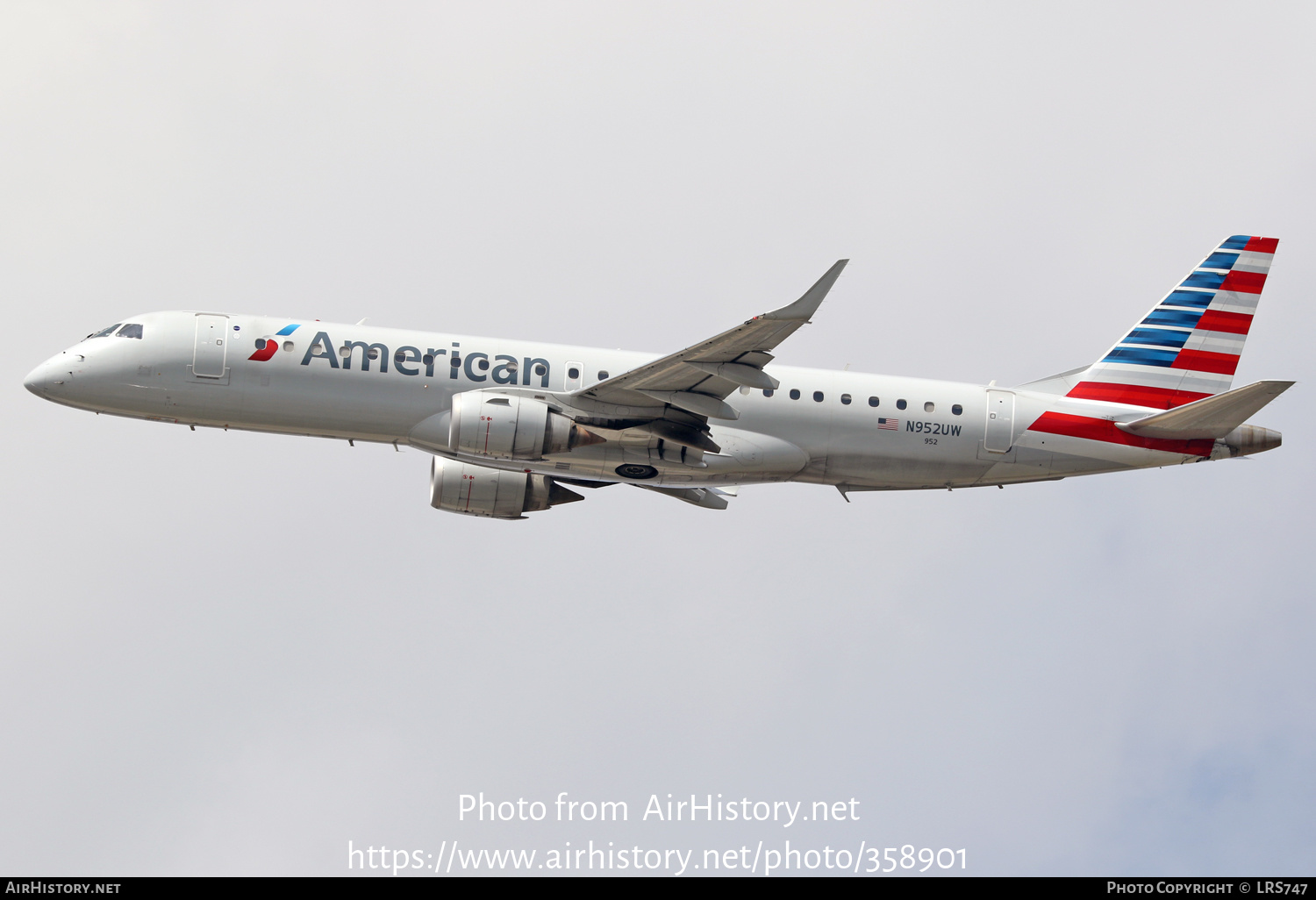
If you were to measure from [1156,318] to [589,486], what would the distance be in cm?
1819

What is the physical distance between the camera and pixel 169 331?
117 feet

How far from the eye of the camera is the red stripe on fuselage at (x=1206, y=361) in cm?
4075

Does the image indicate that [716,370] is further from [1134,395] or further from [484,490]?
[1134,395]

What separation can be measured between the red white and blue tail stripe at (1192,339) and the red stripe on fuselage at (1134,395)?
3 centimetres

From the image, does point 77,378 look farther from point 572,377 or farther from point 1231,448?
point 1231,448

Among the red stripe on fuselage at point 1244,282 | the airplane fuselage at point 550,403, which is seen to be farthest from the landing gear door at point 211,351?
the red stripe on fuselage at point 1244,282

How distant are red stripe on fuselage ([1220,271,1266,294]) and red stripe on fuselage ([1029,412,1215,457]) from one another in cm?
654

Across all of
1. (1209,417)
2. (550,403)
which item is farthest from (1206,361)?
(550,403)

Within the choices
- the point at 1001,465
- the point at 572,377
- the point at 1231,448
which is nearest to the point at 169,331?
the point at 572,377

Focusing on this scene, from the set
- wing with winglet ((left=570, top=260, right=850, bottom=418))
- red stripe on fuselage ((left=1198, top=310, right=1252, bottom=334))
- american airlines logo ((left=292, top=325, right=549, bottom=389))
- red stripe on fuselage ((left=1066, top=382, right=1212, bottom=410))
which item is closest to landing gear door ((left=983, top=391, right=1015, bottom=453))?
red stripe on fuselage ((left=1066, top=382, right=1212, bottom=410))

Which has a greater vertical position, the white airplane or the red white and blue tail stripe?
the red white and blue tail stripe

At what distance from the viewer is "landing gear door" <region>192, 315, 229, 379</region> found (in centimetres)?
3528

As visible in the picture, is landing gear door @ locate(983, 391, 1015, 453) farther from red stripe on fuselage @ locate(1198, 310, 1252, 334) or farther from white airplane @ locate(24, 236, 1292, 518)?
red stripe on fuselage @ locate(1198, 310, 1252, 334)

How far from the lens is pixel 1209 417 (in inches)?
1451
